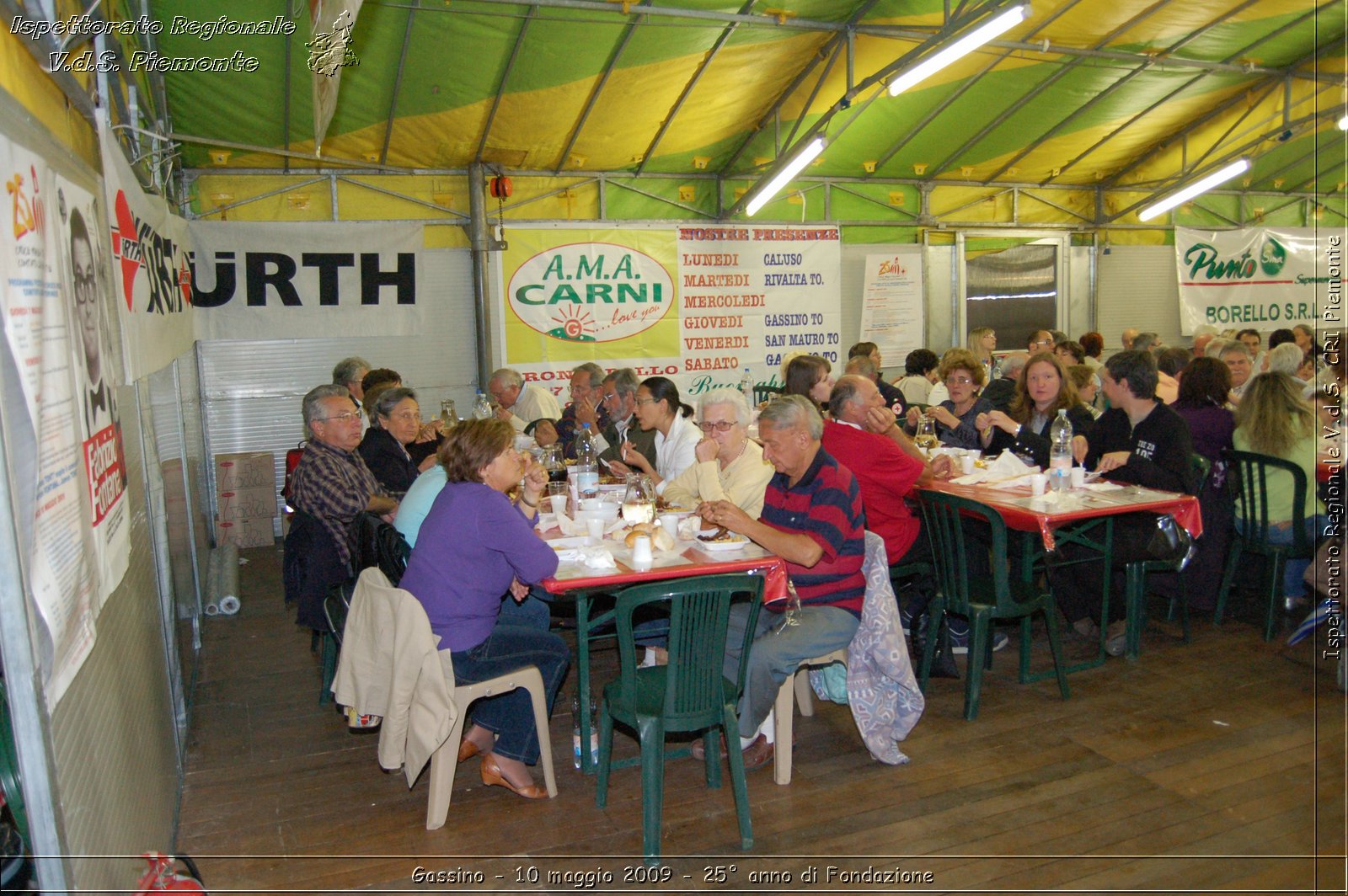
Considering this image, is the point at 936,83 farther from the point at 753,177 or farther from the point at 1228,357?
the point at 1228,357

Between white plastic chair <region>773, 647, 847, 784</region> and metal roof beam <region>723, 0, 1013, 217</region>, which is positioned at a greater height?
metal roof beam <region>723, 0, 1013, 217</region>

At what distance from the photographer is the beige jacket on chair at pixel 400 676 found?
3.30m

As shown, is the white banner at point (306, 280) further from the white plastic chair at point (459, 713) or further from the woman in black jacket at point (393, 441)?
the white plastic chair at point (459, 713)

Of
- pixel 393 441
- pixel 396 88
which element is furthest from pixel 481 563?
pixel 396 88

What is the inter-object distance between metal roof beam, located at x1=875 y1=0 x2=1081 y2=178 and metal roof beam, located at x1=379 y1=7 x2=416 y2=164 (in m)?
5.21

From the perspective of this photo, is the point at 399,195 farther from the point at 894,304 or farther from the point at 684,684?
the point at 684,684

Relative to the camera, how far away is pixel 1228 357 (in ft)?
26.6

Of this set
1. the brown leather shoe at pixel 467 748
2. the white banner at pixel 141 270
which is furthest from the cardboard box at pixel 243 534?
the brown leather shoe at pixel 467 748

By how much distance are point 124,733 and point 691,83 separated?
281 inches

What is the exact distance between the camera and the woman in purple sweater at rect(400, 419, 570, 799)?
3.42 meters

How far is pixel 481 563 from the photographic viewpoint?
11.4 ft

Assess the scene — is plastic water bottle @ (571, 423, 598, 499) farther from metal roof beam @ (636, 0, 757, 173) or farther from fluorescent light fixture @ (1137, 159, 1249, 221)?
fluorescent light fixture @ (1137, 159, 1249, 221)

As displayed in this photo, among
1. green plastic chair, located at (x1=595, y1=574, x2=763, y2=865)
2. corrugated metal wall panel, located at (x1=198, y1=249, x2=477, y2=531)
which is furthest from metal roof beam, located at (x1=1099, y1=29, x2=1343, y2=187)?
green plastic chair, located at (x1=595, y1=574, x2=763, y2=865)

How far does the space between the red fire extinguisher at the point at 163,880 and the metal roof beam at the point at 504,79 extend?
19.7 feet
